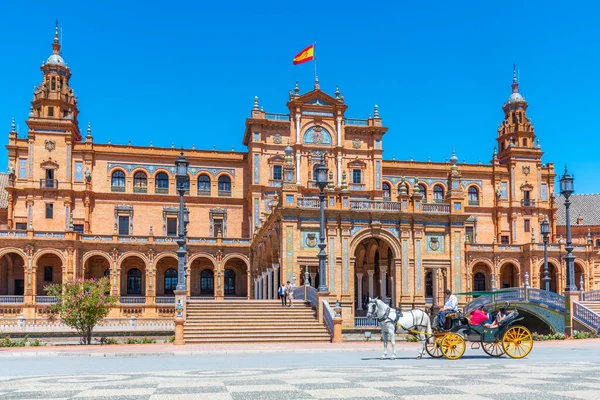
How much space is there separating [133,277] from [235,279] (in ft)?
27.9

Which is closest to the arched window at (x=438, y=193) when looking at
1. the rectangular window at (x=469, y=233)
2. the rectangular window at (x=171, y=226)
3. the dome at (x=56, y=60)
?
the rectangular window at (x=469, y=233)

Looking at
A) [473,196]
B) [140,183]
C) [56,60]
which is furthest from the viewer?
[473,196]

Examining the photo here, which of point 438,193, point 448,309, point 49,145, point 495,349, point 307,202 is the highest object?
point 49,145

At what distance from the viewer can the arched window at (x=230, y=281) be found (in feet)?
191

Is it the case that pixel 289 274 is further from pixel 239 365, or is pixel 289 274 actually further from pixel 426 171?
pixel 426 171

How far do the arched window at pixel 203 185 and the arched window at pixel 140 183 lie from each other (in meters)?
4.62

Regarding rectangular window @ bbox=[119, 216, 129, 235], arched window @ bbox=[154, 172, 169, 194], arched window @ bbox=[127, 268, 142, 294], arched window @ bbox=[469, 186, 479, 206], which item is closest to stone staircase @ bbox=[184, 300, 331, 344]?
arched window @ bbox=[127, 268, 142, 294]

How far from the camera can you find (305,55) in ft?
175

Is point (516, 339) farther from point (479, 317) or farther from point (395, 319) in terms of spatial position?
point (395, 319)

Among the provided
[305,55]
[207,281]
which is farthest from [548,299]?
[207,281]

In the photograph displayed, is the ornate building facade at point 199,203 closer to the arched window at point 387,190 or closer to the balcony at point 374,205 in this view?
the arched window at point 387,190

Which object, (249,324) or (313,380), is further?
(249,324)

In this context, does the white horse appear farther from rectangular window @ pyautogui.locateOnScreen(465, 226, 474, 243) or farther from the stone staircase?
rectangular window @ pyautogui.locateOnScreen(465, 226, 474, 243)

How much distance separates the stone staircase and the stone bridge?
8109mm
